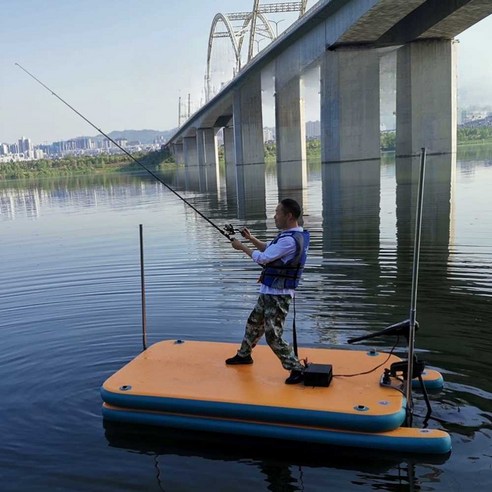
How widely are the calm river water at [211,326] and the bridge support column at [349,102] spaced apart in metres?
25.4

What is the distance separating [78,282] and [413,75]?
138 feet

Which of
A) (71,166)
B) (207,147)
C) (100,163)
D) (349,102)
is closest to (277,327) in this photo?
(349,102)

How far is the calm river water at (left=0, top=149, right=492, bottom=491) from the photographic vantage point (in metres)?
4.17

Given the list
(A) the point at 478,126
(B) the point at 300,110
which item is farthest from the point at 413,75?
(A) the point at 478,126

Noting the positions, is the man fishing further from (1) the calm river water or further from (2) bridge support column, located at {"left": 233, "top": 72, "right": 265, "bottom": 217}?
(2) bridge support column, located at {"left": 233, "top": 72, "right": 265, "bottom": 217}

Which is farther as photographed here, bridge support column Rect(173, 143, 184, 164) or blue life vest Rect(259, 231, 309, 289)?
bridge support column Rect(173, 143, 184, 164)

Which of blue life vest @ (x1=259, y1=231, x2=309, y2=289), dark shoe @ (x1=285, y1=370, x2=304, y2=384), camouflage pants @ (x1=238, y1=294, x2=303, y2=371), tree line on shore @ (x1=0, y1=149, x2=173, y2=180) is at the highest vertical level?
tree line on shore @ (x1=0, y1=149, x2=173, y2=180)

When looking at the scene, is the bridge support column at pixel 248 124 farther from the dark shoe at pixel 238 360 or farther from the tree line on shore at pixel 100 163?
the dark shoe at pixel 238 360

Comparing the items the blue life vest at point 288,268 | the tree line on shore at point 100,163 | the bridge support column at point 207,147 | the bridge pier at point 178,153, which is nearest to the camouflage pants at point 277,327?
the blue life vest at point 288,268

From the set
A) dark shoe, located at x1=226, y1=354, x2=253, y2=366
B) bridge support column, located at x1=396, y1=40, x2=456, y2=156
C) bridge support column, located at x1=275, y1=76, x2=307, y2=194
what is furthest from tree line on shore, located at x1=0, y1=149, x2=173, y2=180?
dark shoe, located at x1=226, y1=354, x2=253, y2=366

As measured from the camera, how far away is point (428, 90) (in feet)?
153

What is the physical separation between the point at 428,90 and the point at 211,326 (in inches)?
1752

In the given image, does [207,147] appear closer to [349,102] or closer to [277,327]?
[349,102]

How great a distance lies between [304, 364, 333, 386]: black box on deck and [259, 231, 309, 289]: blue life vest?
770 millimetres
